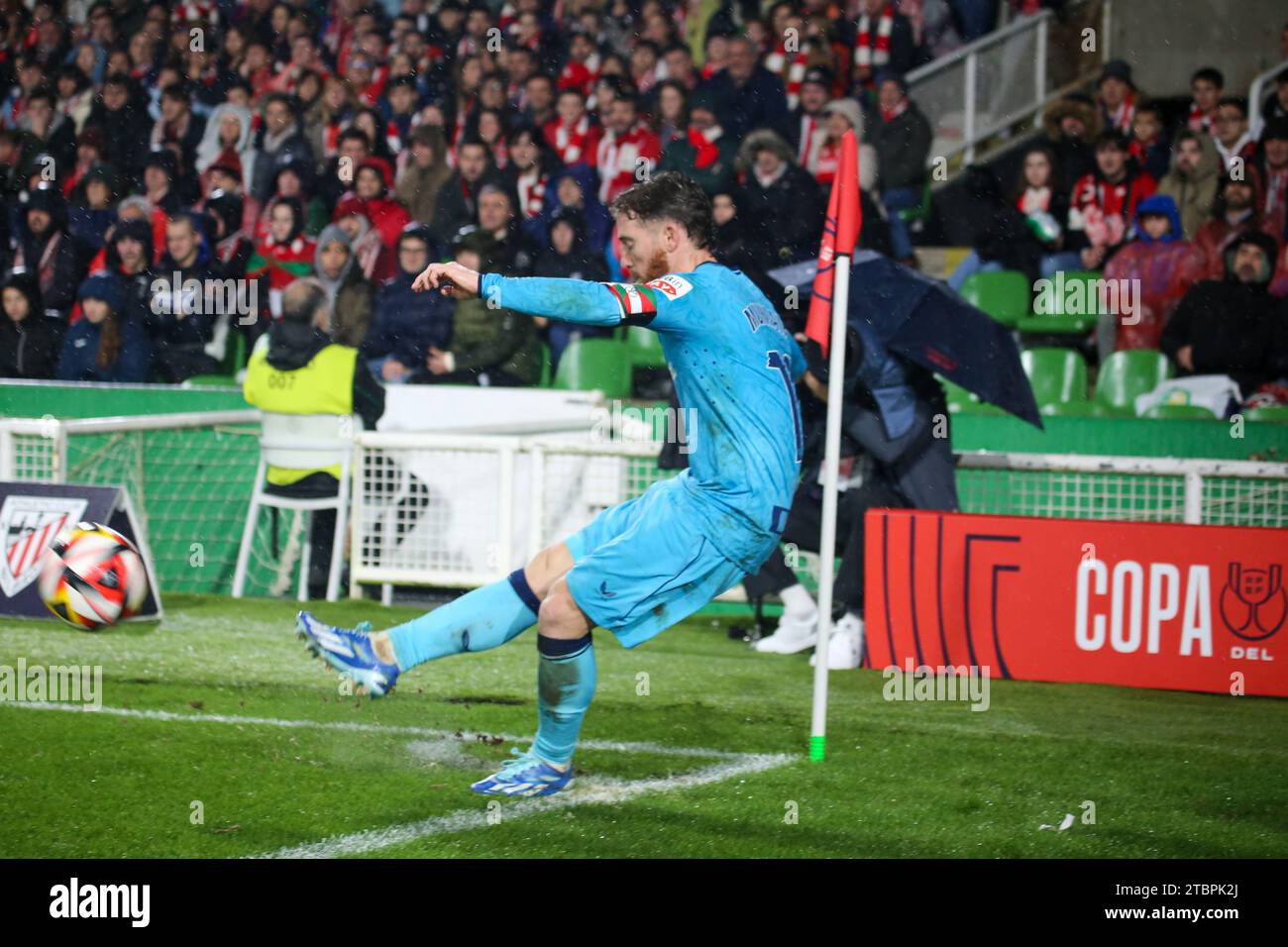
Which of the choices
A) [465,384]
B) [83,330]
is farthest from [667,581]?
[83,330]

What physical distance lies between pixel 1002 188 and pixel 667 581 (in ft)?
30.6

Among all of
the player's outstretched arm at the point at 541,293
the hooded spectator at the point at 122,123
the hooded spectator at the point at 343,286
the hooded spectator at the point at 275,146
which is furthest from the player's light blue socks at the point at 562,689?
the hooded spectator at the point at 122,123

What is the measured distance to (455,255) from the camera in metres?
11.1

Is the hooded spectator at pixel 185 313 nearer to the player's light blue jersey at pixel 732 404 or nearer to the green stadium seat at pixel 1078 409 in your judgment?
the green stadium seat at pixel 1078 409

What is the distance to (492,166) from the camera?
1287 centimetres

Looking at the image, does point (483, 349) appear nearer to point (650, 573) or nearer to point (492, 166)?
point (492, 166)

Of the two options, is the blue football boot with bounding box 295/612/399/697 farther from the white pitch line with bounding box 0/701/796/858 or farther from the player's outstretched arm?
the player's outstretched arm

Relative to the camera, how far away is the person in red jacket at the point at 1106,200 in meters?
11.6

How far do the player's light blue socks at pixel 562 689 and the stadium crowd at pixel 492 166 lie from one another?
19.8ft

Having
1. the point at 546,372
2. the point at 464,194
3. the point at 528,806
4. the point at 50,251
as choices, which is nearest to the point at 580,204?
the point at 464,194

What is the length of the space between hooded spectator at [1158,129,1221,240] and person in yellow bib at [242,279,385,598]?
20.1 feet

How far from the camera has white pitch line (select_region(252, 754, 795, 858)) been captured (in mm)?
4215

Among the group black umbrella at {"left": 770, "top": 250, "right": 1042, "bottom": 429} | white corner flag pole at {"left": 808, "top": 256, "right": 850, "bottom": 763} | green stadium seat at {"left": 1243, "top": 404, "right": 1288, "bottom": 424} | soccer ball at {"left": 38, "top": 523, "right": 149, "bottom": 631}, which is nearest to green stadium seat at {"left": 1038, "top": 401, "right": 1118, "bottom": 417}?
green stadium seat at {"left": 1243, "top": 404, "right": 1288, "bottom": 424}

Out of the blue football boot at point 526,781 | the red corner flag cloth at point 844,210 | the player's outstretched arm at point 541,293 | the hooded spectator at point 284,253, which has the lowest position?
the blue football boot at point 526,781
